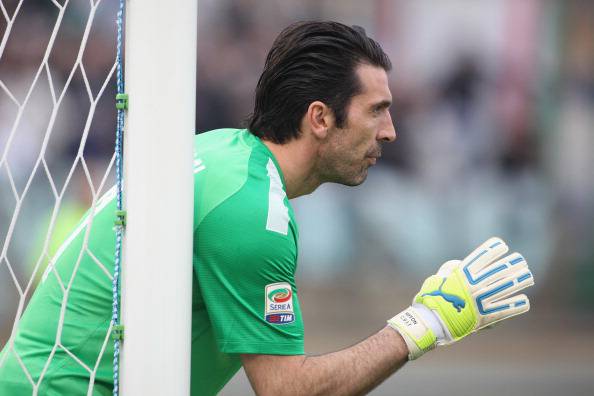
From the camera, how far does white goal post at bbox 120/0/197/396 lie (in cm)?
230

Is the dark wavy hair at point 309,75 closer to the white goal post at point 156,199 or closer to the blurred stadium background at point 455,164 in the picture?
the white goal post at point 156,199

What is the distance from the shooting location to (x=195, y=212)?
8.28ft

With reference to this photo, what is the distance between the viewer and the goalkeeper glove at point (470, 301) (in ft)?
9.11

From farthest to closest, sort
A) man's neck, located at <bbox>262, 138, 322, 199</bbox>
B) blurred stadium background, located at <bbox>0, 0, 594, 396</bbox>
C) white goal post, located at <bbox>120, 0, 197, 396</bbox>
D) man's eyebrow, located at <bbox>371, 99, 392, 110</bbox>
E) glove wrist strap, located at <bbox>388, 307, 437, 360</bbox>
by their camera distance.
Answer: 1. blurred stadium background, located at <bbox>0, 0, 594, 396</bbox>
2. man's eyebrow, located at <bbox>371, 99, 392, 110</bbox>
3. man's neck, located at <bbox>262, 138, 322, 199</bbox>
4. glove wrist strap, located at <bbox>388, 307, 437, 360</bbox>
5. white goal post, located at <bbox>120, 0, 197, 396</bbox>

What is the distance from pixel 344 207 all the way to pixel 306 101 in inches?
208

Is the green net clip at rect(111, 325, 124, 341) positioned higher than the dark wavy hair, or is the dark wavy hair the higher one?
the dark wavy hair

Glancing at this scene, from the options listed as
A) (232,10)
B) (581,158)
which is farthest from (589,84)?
(232,10)

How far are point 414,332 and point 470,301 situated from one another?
0.19 m

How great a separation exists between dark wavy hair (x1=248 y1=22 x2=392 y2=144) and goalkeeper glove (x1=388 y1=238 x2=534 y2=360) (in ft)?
1.95

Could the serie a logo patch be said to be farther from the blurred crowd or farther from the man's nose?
the blurred crowd

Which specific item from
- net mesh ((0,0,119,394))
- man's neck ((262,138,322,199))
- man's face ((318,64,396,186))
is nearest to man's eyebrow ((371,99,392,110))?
man's face ((318,64,396,186))

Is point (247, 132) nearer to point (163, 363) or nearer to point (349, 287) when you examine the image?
point (163, 363)

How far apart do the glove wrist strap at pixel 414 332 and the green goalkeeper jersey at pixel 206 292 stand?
11.8 inches

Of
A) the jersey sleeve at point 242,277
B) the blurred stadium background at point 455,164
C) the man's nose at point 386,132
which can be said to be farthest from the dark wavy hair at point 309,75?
the blurred stadium background at point 455,164
